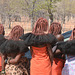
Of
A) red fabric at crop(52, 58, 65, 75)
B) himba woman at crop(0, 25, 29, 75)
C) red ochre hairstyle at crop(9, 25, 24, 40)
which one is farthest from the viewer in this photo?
red fabric at crop(52, 58, 65, 75)

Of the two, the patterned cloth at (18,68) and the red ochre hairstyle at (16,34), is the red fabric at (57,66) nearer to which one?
the patterned cloth at (18,68)

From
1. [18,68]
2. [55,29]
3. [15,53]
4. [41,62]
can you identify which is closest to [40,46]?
[41,62]

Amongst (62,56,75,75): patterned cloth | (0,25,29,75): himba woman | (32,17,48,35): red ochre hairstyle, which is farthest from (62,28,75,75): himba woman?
(0,25,29,75): himba woman

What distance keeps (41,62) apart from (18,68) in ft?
1.57

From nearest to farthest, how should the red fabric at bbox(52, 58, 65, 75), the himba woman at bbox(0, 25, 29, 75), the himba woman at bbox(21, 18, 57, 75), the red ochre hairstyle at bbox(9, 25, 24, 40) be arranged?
1. the himba woman at bbox(21, 18, 57, 75)
2. the himba woman at bbox(0, 25, 29, 75)
3. the red ochre hairstyle at bbox(9, 25, 24, 40)
4. the red fabric at bbox(52, 58, 65, 75)

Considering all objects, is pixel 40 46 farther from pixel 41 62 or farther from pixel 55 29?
pixel 55 29

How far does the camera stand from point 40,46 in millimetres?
2494

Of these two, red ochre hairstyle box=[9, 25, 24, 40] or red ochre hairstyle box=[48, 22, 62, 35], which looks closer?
red ochre hairstyle box=[9, 25, 24, 40]

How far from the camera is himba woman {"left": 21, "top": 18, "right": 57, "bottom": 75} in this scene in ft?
8.00

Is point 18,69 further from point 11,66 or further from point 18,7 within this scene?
point 18,7

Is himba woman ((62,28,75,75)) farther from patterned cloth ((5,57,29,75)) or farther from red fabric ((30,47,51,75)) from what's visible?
patterned cloth ((5,57,29,75))

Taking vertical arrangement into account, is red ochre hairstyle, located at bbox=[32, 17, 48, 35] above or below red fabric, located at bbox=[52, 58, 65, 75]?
above

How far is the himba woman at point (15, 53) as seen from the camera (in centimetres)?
257

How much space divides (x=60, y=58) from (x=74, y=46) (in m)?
0.60
